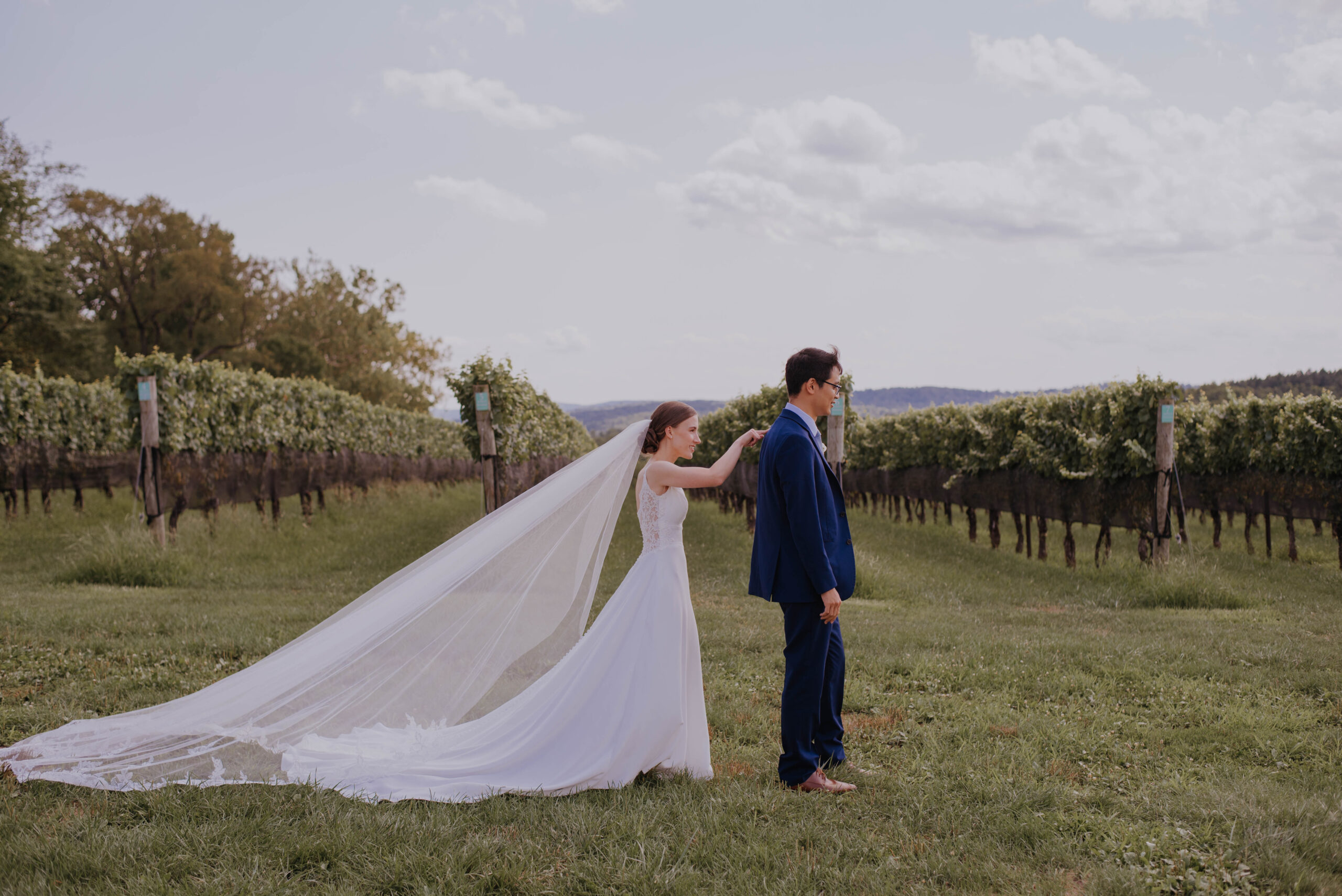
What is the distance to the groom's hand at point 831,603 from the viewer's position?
393 centimetres

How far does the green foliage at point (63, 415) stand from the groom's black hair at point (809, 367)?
13.5 metres

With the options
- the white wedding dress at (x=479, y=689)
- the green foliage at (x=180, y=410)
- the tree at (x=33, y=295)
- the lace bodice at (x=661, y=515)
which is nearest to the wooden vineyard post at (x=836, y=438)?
the white wedding dress at (x=479, y=689)

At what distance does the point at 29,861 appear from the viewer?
3174mm

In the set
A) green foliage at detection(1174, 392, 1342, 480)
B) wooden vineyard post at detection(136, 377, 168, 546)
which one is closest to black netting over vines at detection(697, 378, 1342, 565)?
green foliage at detection(1174, 392, 1342, 480)

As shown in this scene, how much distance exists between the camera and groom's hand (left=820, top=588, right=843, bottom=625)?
393 cm

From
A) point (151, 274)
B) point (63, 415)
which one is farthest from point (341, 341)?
point (63, 415)

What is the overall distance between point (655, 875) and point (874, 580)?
858 centimetres

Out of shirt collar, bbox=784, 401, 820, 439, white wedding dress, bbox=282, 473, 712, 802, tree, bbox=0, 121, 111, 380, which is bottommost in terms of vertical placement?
white wedding dress, bbox=282, 473, 712, 802

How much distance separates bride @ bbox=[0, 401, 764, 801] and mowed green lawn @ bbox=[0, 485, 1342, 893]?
0.72 feet

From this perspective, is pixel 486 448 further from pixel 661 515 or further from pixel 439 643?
pixel 661 515

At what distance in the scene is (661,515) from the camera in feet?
14.4

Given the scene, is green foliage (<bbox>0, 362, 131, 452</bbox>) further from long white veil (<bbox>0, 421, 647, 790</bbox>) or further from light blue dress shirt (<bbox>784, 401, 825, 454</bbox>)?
light blue dress shirt (<bbox>784, 401, 825, 454</bbox>)

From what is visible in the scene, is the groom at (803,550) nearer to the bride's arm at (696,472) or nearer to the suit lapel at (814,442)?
the suit lapel at (814,442)

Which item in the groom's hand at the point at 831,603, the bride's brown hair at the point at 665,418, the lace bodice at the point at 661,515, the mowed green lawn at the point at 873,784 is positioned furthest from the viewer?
the bride's brown hair at the point at 665,418
